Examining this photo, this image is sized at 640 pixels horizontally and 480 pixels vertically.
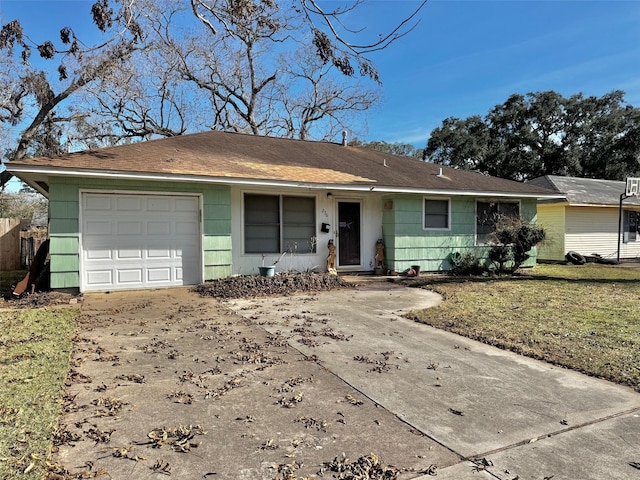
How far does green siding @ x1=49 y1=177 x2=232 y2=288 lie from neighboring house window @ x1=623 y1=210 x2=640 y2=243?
18328 mm

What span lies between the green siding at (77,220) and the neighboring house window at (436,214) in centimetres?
578

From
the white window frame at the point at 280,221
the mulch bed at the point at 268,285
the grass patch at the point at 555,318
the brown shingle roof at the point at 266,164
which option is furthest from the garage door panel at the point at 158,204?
the grass patch at the point at 555,318

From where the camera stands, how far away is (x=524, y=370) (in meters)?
4.16

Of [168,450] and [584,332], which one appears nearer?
[168,450]

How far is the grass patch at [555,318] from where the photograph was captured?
4.47 meters

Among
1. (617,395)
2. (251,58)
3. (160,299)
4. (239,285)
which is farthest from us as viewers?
(251,58)

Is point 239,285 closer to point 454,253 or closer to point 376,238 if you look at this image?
point 376,238

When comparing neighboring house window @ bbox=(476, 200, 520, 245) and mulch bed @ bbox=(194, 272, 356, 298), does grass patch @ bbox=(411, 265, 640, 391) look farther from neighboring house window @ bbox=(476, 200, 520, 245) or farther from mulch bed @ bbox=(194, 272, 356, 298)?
mulch bed @ bbox=(194, 272, 356, 298)

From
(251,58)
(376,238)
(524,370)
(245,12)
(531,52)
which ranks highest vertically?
(251,58)

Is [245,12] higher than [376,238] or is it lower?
higher

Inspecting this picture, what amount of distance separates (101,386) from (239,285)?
5.16 meters

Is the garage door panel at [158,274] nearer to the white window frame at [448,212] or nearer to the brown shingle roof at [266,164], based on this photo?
the brown shingle roof at [266,164]

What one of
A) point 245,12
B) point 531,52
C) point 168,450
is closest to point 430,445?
point 168,450

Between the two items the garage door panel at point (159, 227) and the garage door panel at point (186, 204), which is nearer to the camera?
the garage door panel at point (159, 227)
